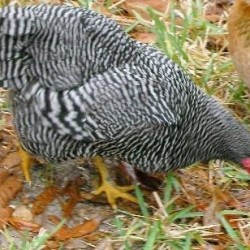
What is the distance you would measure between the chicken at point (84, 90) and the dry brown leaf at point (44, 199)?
22 centimetres

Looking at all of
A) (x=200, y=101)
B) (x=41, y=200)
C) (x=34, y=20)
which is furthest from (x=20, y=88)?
(x=200, y=101)

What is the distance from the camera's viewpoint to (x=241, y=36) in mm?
3465

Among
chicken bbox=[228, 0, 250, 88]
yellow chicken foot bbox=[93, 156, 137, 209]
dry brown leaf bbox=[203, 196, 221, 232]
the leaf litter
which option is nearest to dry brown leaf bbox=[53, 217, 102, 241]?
the leaf litter

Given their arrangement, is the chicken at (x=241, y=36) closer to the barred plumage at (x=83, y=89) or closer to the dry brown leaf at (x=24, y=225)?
the barred plumage at (x=83, y=89)

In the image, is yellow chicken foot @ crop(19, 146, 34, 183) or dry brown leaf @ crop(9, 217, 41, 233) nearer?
dry brown leaf @ crop(9, 217, 41, 233)

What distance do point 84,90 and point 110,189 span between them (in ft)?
1.58

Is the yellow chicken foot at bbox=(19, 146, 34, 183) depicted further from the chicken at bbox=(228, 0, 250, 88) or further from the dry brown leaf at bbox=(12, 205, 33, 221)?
the chicken at bbox=(228, 0, 250, 88)

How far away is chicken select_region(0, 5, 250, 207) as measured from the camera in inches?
109

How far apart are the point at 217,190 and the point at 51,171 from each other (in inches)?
25.3

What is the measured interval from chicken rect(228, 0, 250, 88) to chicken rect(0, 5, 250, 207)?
597 millimetres

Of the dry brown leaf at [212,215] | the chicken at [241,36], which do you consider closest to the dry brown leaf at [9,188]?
the dry brown leaf at [212,215]

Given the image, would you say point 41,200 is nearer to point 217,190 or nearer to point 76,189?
point 76,189

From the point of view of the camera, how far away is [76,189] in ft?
10.3

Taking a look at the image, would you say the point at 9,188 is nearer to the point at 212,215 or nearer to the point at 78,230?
the point at 78,230
